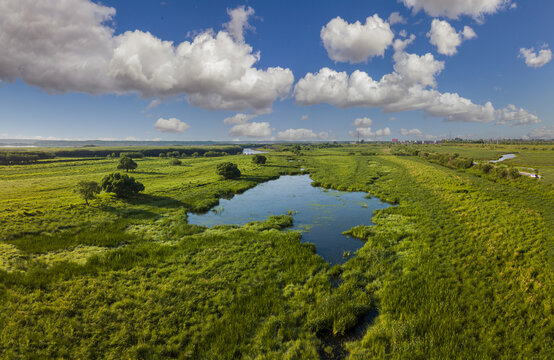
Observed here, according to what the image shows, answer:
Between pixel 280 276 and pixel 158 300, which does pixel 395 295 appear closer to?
pixel 280 276

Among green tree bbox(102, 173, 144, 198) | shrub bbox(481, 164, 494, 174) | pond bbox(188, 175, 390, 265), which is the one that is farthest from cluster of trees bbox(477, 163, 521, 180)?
green tree bbox(102, 173, 144, 198)

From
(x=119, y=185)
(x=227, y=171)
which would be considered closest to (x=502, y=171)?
(x=227, y=171)

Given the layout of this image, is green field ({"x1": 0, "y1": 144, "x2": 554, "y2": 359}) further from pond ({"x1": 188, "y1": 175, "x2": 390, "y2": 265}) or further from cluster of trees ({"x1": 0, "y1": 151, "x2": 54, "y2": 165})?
cluster of trees ({"x1": 0, "y1": 151, "x2": 54, "y2": 165})

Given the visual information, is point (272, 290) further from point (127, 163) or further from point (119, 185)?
point (127, 163)

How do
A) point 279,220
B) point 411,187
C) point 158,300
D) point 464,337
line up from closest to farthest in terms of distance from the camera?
1. point 464,337
2. point 158,300
3. point 279,220
4. point 411,187

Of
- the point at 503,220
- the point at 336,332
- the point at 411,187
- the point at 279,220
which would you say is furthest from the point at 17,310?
the point at 411,187

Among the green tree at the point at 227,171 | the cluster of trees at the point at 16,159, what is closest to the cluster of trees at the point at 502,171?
the green tree at the point at 227,171
